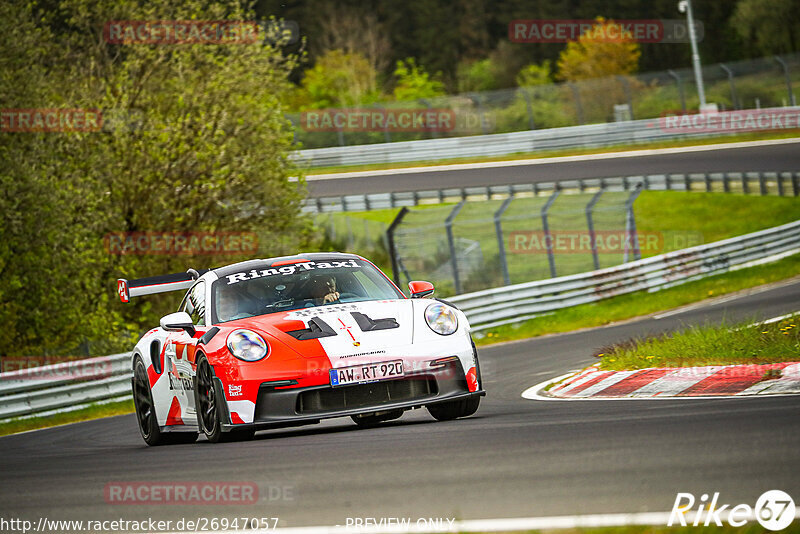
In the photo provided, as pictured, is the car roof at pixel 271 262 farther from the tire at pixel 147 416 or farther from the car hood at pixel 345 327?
the tire at pixel 147 416

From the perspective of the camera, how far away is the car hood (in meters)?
7.84

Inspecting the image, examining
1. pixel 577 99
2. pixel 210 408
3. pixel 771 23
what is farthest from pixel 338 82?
pixel 210 408

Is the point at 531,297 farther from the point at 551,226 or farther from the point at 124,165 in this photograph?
the point at 124,165

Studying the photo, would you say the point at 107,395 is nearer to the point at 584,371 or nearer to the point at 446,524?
the point at 584,371

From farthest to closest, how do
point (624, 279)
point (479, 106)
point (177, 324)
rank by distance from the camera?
point (479, 106), point (624, 279), point (177, 324)

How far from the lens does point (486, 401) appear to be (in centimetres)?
1032

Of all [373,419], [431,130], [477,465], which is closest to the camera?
[477,465]

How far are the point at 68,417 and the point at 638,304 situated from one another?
36.5ft

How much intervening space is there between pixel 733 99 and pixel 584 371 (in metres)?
35.4

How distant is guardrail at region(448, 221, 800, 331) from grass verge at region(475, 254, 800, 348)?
0.62 feet

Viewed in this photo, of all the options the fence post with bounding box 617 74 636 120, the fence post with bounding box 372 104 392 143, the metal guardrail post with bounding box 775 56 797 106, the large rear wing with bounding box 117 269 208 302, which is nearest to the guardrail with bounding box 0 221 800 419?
the large rear wing with bounding box 117 269 208 302

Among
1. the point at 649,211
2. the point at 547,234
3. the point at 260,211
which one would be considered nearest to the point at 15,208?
the point at 260,211

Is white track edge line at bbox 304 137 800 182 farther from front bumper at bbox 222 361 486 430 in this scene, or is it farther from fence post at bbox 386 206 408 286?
front bumper at bbox 222 361 486 430

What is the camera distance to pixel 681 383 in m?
9.02
